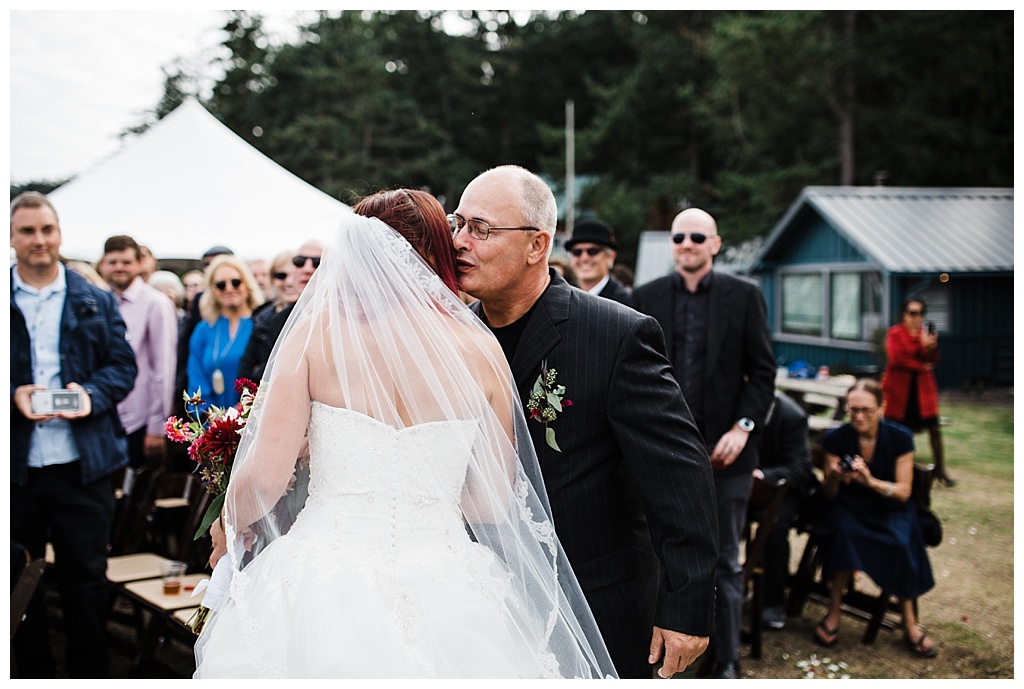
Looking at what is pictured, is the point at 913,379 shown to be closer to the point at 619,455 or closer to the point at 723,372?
the point at 723,372

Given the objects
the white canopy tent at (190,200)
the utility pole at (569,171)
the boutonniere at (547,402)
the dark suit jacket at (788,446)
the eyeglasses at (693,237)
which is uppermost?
the utility pole at (569,171)

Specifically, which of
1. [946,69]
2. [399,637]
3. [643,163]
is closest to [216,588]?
[399,637]

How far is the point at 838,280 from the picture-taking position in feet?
64.2

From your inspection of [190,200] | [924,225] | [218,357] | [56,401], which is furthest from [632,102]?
[56,401]

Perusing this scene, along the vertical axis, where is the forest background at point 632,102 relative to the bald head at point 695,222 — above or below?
above

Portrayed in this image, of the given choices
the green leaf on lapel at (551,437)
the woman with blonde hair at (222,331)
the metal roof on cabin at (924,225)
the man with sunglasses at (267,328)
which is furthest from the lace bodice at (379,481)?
the metal roof on cabin at (924,225)

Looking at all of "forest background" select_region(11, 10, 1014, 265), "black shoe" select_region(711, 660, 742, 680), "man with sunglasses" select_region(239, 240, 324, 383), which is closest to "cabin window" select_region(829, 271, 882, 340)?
"forest background" select_region(11, 10, 1014, 265)

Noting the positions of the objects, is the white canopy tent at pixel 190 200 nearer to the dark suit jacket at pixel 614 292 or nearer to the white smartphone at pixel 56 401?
the dark suit jacket at pixel 614 292

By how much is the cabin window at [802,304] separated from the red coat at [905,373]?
1089cm

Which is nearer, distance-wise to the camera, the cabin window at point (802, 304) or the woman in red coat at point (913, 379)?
the woman in red coat at point (913, 379)

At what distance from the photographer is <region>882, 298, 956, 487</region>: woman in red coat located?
30.8ft

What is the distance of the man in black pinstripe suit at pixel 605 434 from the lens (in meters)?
2.37

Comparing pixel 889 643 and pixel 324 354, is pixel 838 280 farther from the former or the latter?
pixel 324 354

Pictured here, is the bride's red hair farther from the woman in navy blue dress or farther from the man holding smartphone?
the woman in navy blue dress
